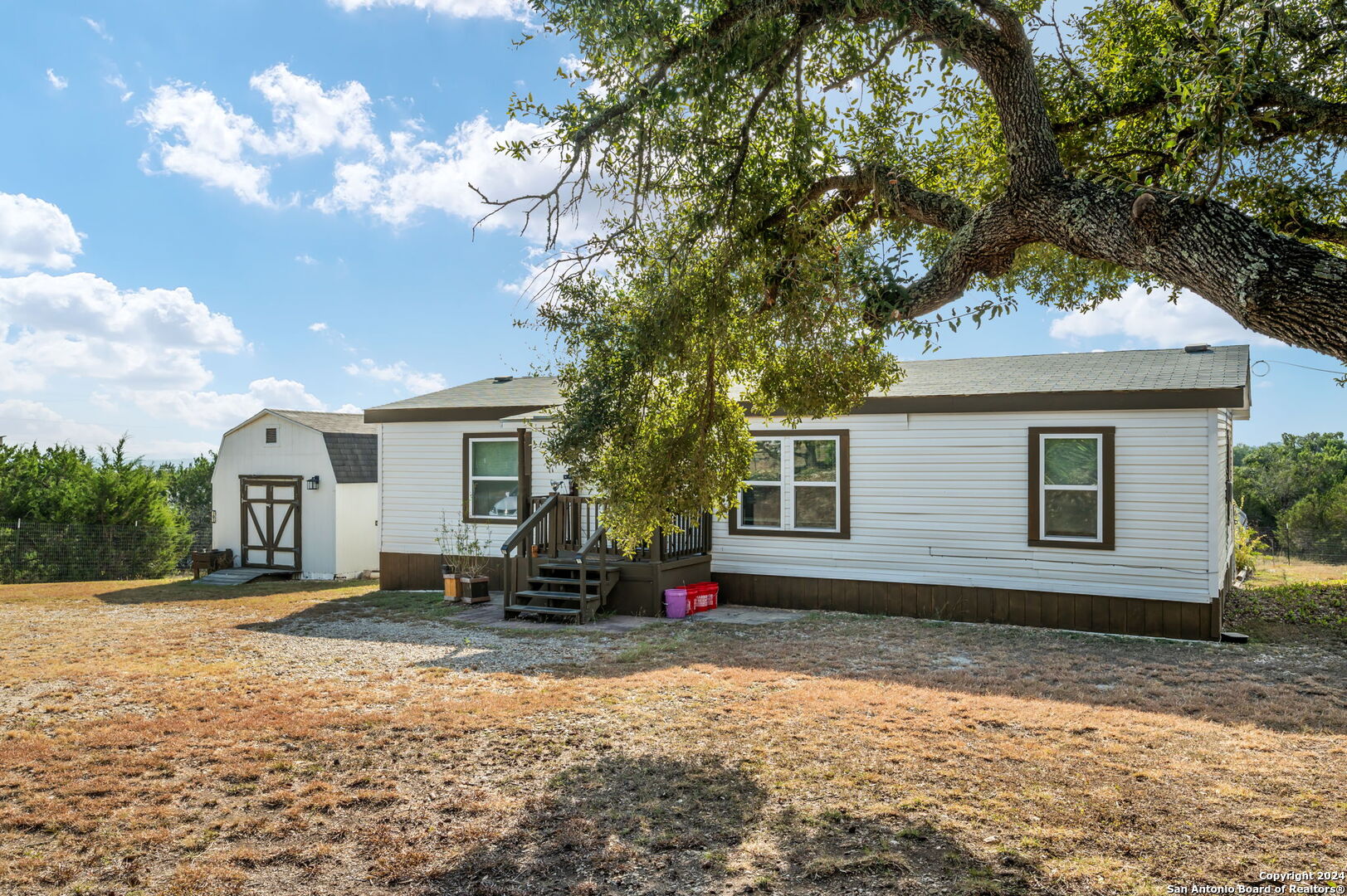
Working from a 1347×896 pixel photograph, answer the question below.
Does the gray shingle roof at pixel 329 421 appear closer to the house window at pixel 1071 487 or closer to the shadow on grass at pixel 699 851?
the house window at pixel 1071 487

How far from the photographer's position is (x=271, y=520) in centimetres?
1745

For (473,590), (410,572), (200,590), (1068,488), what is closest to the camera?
(1068,488)

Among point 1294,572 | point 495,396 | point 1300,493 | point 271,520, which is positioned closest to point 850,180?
point 495,396

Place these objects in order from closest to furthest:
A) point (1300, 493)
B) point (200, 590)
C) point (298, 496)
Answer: point (200, 590), point (298, 496), point (1300, 493)

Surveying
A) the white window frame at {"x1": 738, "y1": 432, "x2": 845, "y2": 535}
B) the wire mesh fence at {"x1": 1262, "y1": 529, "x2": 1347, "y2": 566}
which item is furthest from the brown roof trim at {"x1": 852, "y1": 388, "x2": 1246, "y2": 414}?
the wire mesh fence at {"x1": 1262, "y1": 529, "x2": 1347, "y2": 566}

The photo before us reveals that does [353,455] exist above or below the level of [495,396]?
below

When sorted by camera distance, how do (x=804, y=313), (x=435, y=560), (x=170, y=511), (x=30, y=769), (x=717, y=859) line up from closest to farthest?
1. (x=717, y=859)
2. (x=30, y=769)
3. (x=804, y=313)
4. (x=435, y=560)
5. (x=170, y=511)

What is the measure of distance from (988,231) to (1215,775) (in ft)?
11.2

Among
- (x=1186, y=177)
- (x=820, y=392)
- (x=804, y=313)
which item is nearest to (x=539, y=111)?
(x=804, y=313)

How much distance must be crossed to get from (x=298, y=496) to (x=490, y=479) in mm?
5906

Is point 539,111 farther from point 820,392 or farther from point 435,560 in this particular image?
point 435,560

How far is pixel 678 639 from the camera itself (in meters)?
9.20

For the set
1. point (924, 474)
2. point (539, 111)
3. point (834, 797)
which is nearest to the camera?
point (834, 797)

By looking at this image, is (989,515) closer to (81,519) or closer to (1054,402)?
(1054,402)
